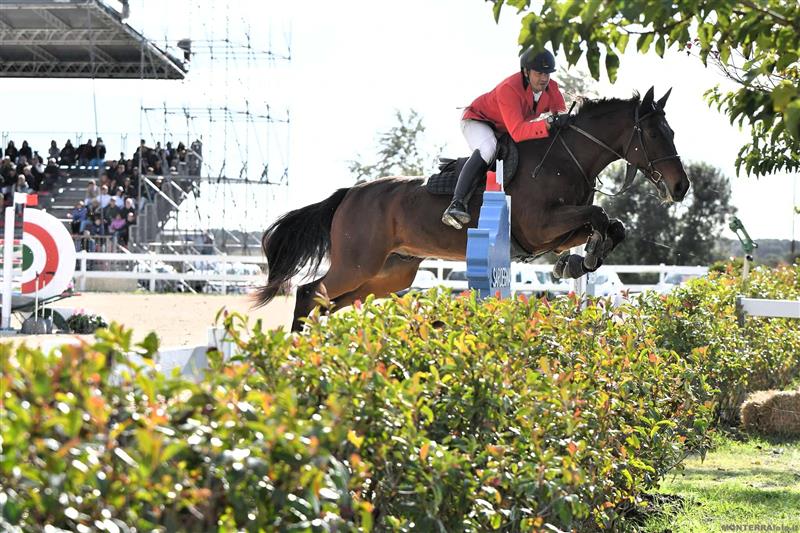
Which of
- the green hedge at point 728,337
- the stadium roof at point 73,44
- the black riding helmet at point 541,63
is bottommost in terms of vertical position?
the green hedge at point 728,337

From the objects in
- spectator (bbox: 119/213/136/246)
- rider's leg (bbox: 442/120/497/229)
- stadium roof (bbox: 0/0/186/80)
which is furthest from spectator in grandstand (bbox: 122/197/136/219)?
rider's leg (bbox: 442/120/497/229)

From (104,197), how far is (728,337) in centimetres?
2059

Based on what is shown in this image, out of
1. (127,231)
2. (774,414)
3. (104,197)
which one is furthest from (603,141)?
(104,197)

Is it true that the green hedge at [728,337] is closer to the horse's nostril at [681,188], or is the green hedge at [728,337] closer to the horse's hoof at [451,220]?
the horse's nostril at [681,188]

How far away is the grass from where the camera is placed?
468 cm

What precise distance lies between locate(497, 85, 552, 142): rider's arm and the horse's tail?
1.88 metres

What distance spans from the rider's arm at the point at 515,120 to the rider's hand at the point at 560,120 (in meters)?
0.11

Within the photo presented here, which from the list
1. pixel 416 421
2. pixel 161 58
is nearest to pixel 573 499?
pixel 416 421

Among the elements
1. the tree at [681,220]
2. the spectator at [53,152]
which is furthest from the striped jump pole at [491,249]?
the tree at [681,220]

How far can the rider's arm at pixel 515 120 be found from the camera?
22.6 ft

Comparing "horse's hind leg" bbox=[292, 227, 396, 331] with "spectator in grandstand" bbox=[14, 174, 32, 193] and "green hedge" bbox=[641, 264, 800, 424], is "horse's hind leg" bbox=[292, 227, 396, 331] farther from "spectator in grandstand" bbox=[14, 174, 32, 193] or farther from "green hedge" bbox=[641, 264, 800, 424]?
"spectator in grandstand" bbox=[14, 174, 32, 193]

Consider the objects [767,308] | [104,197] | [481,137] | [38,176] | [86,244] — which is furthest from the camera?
[38,176]

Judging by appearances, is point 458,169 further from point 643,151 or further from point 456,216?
point 643,151

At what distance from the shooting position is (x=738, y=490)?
5.49m
